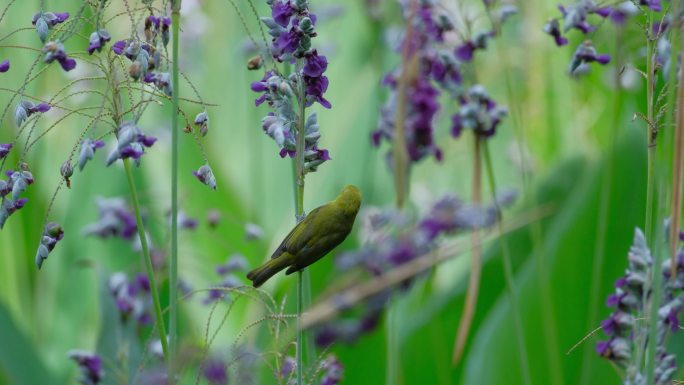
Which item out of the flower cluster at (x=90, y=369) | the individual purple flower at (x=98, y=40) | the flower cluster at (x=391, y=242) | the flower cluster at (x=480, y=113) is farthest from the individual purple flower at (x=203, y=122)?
the flower cluster at (x=480, y=113)

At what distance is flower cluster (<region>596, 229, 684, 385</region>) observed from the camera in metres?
1.12

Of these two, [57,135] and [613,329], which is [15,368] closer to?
[613,329]

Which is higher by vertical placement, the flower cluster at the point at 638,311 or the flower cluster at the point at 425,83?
the flower cluster at the point at 425,83

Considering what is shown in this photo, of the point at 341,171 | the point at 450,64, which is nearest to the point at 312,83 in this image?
the point at 450,64

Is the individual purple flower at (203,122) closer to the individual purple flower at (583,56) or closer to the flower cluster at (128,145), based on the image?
the flower cluster at (128,145)

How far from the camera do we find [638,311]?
116 cm

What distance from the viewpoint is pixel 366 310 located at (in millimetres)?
2023

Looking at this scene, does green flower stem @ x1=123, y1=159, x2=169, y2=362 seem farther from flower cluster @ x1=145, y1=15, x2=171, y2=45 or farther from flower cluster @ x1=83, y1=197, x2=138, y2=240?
flower cluster @ x1=83, y1=197, x2=138, y2=240

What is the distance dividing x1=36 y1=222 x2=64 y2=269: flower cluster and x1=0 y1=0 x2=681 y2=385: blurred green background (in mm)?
216

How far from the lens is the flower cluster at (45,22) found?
1111 millimetres

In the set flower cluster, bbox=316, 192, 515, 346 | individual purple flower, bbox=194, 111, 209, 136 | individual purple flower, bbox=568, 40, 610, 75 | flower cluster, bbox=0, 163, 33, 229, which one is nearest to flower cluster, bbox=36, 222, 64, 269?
flower cluster, bbox=0, 163, 33, 229

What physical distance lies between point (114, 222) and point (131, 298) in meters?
0.19

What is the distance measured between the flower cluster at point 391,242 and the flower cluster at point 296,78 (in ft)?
1.09

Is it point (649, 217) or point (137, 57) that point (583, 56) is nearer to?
point (649, 217)
